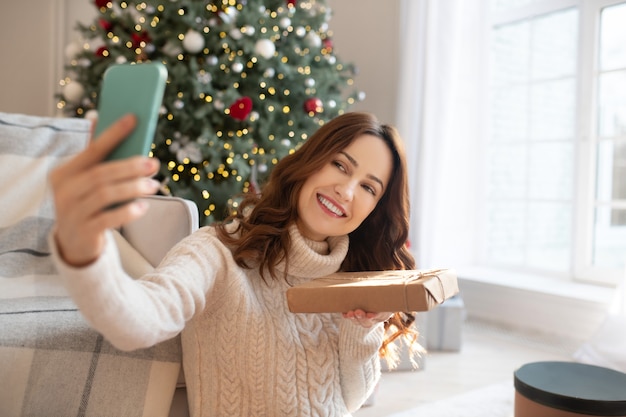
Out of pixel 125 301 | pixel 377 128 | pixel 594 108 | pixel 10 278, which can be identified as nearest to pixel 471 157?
pixel 594 108

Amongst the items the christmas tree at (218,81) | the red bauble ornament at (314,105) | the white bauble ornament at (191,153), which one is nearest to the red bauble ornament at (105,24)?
the christmas tree at (218,81)

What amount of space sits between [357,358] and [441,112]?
230 centimetres

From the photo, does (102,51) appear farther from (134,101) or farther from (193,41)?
(134,101)

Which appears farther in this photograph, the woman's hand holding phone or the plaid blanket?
the plaid blanket

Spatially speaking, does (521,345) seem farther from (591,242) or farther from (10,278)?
(10,278)

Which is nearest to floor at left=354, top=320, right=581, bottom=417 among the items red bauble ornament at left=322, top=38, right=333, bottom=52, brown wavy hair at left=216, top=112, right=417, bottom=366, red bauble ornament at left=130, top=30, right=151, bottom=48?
brown wavy hair at left=216, top=112, right=417, bottom=366

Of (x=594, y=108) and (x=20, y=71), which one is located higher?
(x=20, y=71)

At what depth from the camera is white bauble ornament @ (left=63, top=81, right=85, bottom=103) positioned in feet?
9.86

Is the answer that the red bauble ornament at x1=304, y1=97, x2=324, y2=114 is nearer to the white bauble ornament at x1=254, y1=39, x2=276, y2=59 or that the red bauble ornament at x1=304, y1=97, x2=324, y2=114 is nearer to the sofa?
the white bauble ornament at x1=254, y1=39, x2=276, y2=59

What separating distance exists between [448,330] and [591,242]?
3.00 ft

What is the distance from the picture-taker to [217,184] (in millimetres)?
2949

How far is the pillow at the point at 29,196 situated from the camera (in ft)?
4.91

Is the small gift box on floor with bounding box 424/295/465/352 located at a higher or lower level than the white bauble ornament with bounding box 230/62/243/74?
lower

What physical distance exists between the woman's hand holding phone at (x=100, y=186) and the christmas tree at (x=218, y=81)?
2.01 meters
